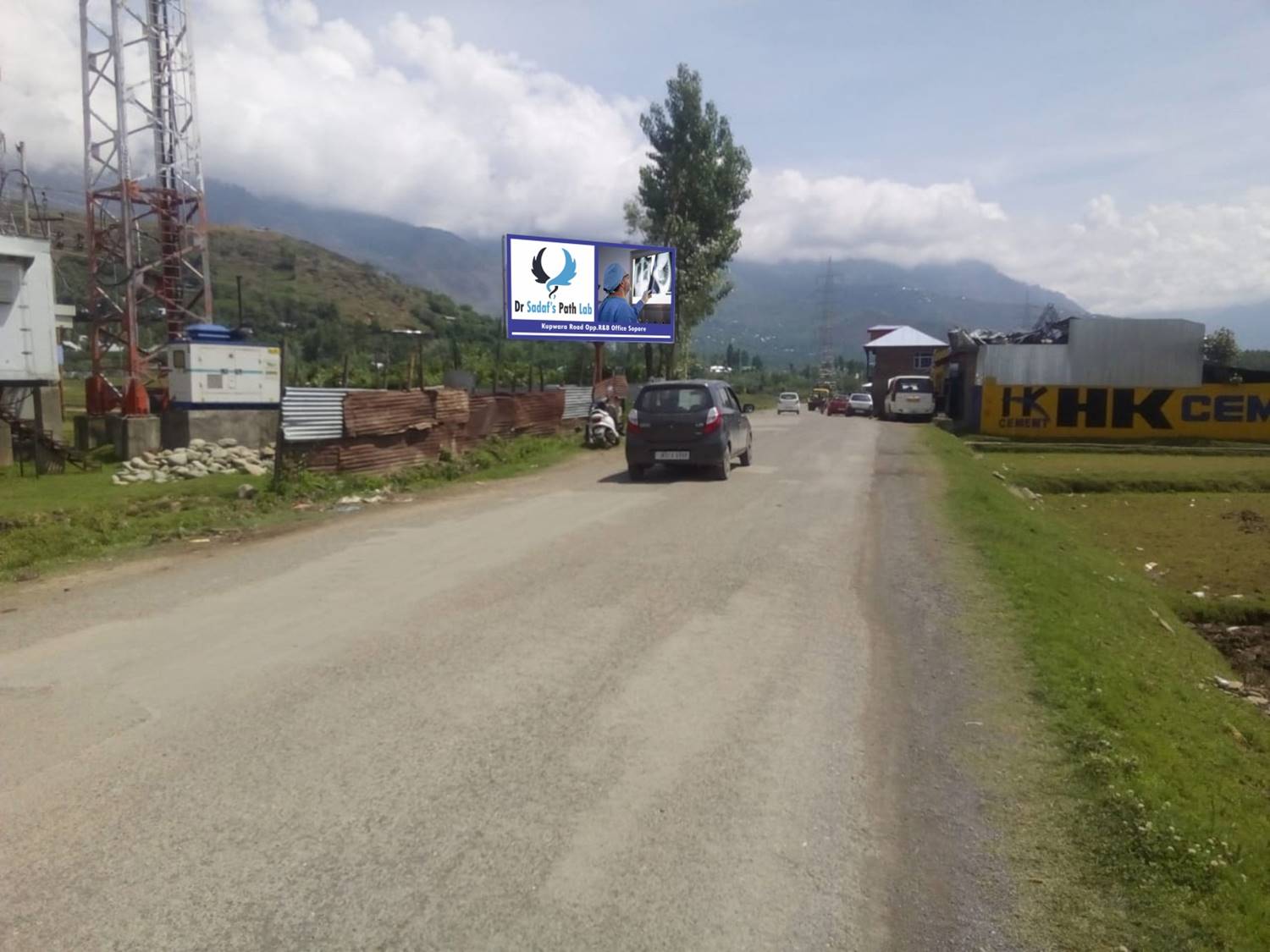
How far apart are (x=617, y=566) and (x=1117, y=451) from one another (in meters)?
24.9

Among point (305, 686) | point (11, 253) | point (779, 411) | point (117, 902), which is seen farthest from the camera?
point (779, 411)

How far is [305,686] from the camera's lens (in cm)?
560

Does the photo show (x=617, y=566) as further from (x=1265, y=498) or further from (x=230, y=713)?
(x=1265, y=498)

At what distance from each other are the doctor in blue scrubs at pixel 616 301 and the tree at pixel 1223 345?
59069 millimetres

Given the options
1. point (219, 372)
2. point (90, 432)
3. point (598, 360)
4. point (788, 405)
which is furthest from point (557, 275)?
point (788, 405)

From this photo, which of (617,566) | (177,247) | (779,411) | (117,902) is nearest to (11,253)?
(177,247)

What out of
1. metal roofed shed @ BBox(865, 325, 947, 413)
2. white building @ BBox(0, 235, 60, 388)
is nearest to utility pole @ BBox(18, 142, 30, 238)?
white building @ BBox(0, 235, 60, 388)

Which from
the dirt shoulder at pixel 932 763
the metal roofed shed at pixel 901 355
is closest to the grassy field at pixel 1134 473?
the dirt shoulder at pixel 932 763

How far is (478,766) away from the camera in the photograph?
450 cm

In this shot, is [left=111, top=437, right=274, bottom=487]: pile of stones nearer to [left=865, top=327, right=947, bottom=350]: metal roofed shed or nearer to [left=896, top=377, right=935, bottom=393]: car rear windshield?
[left=896, top=377, right=935, bottom=393]: car rear windshield

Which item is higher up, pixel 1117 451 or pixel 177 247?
pixel 177 247

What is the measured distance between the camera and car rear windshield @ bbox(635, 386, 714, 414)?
16328mm

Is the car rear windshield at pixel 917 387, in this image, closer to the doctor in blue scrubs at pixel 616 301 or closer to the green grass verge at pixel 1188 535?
the doctor in blue scrubs at pixel 616 301

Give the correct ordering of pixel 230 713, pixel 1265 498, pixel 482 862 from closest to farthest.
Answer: pixel 482 862 < pixel 230 713 < pixel 1265 498
